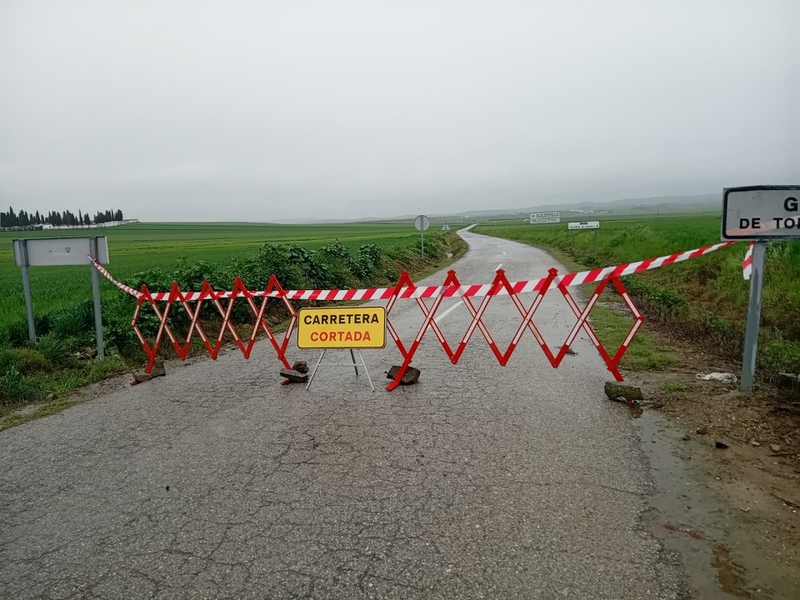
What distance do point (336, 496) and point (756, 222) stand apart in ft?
17.4

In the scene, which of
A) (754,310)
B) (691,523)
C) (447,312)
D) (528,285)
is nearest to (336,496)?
(691,523)

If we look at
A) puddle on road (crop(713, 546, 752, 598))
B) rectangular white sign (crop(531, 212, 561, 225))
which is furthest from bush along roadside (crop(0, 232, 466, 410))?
rectangular white sign (crop(531, 212, 561, 225))

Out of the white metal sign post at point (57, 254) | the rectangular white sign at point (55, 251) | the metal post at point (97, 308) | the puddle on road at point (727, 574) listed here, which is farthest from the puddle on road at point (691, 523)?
the rectangular white sign at point (55, 251)

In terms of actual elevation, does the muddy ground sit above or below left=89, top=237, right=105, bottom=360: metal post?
below

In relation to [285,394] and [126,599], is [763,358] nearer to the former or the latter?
[285,394]

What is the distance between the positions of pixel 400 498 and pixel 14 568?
2.50 meters

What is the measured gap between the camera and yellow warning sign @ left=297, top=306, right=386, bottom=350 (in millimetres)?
7352

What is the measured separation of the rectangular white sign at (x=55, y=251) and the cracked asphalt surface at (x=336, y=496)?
3268mm

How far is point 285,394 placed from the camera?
6.75 m

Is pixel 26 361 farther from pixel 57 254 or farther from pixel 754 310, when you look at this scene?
pixel 754 310

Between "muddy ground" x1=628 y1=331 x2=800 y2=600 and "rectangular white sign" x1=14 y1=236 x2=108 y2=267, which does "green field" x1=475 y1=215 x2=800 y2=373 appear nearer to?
"muddy ground" x1=628 y1=331 x2=800 y2=600

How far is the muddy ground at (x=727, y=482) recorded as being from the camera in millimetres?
3180

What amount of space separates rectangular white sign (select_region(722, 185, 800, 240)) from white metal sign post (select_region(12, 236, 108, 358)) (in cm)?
889

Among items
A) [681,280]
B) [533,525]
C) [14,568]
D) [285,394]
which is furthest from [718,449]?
[681,280]
